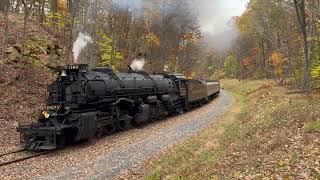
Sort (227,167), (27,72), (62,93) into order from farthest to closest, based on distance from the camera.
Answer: (27,72) < (62,93) < (227,167)

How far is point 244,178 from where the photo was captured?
27.3 feet

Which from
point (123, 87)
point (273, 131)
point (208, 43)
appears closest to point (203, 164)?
point (273, 131)

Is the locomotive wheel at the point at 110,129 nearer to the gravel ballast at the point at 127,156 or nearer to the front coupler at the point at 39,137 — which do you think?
the gravel ballast at the point at 127,156

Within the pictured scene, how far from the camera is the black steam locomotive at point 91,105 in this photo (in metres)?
14.8

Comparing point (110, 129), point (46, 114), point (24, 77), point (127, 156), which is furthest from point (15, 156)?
point (24, 77)

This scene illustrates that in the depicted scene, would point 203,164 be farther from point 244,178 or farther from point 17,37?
point 17,37

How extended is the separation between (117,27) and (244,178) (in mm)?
31249

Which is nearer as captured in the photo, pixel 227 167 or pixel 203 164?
pixel 227 167

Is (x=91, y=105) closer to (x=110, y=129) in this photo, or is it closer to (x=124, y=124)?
(x=110, y=129)

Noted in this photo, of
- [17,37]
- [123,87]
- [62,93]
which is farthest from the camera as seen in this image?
[17,37]

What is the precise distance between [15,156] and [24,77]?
10.2 m

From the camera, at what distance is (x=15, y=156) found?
13547 millimetres

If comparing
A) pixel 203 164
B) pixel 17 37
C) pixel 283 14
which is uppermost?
pixel 283 14

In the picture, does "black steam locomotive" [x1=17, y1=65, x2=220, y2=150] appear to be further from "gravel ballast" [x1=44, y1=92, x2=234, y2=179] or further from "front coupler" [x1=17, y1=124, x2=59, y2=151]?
"gravel ballast" [x1=44, y1=92, x2=234, y2=179]
